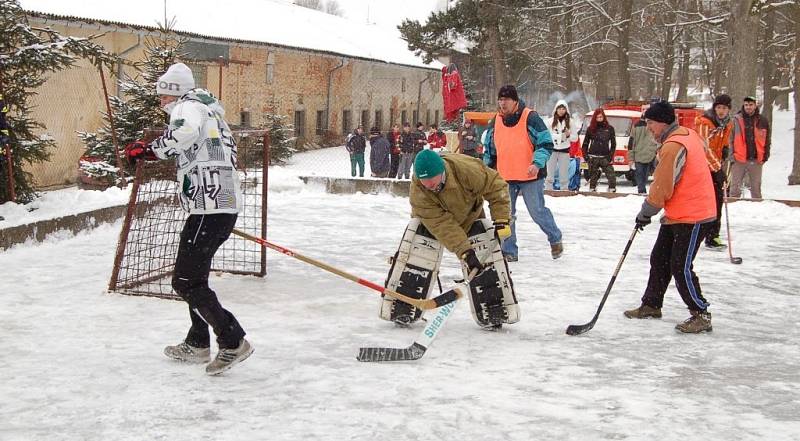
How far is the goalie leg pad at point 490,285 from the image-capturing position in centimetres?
592

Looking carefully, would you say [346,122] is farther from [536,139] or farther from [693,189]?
[693,189]

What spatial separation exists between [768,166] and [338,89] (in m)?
15.5

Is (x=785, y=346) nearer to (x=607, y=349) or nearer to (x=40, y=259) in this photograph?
(x=607, y=349)

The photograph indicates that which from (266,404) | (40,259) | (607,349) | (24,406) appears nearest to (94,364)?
(24,406)

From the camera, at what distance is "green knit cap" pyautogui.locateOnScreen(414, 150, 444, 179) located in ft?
17.9

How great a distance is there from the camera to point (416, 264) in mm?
5938

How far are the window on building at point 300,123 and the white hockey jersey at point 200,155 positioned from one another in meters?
25.6

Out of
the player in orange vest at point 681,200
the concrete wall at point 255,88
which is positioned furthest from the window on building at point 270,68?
the player in orange vest at point 681,200

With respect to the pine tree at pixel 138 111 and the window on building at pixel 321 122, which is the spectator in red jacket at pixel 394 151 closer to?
the pine tree at pixel 138 111

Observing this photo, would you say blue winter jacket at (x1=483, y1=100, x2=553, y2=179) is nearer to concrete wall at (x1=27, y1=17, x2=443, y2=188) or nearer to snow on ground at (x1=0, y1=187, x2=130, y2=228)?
snow on ground at (x1=0, y1=187, x2=130, y2=228)

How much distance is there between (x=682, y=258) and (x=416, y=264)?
1825 millimetres

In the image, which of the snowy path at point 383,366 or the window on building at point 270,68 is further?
the window on building at point 270,68

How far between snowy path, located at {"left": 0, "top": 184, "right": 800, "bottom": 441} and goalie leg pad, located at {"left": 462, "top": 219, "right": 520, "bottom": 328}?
0.46 feet

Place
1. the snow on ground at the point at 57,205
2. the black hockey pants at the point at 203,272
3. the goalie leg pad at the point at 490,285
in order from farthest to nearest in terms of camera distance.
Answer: the snow on ground at the point at 57,205 < the goalie leg pad at the point at 490,285 < the black hockey pants at the point at 203,272
